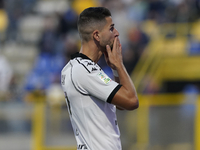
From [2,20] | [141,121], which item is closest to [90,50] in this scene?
[141,121]

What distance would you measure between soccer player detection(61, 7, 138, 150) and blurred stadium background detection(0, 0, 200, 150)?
13.8 feet

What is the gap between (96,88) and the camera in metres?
2.99

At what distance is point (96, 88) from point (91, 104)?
0.16 metres

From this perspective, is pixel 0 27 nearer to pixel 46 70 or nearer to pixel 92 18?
pixel 46 70

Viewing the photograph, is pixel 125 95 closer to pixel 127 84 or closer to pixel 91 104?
pixel 127 84

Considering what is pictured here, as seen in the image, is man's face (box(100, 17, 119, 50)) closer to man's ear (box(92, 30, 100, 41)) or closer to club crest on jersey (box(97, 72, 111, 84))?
man's ear (box(92, 30, 100, 41))

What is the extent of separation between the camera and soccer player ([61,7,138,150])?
9.76 ft

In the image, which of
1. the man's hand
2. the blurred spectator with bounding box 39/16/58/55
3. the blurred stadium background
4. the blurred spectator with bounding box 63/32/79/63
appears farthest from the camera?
the blurred spectator with bounding box 39/16/58/55

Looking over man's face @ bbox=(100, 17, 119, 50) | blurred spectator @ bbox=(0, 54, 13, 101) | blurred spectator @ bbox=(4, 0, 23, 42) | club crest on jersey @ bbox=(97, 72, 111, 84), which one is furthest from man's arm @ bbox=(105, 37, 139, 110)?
blurred spectator @ bbox=(4, 0, 23, 42)

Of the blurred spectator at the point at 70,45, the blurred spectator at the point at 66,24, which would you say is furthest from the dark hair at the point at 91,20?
the blurred spectator at the point at 66,24

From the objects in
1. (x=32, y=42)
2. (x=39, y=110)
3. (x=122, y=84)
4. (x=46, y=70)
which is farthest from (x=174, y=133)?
(x=32, y=42)

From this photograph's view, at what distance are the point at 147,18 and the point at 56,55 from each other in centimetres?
348

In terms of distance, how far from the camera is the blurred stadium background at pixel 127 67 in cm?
741

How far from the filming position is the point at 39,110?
7539 millimetres
